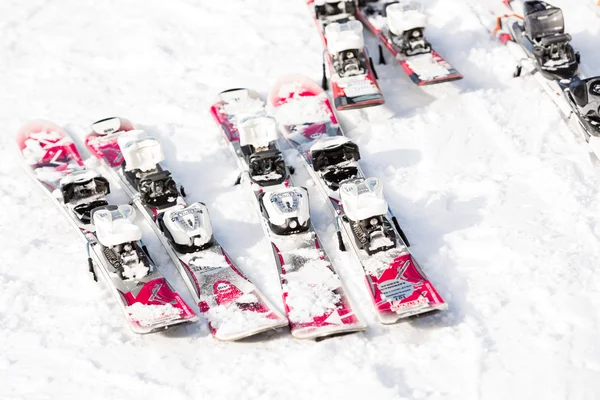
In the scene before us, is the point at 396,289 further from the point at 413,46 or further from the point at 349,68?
the point at 413,46

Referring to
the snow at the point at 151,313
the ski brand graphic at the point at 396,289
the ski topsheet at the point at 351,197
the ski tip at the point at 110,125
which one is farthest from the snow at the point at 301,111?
the snow at the point at 151,313

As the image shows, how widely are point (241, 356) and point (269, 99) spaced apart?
420cm

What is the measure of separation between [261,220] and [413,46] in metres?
3.33

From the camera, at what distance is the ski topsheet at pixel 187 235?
21.0 ft

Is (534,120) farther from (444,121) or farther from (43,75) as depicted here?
(43,75)

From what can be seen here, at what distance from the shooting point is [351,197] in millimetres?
6992

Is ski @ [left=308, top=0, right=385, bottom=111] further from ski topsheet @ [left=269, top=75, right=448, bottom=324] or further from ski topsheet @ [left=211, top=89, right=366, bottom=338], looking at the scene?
ski topsheet @ [left=211, top=89, right=366, bottom=338]

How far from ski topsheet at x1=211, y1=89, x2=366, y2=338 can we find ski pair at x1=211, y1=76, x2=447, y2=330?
0.04 ft

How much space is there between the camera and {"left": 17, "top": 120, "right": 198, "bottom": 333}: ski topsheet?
6438 mm

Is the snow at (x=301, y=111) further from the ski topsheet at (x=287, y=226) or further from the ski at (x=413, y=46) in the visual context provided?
the ski at (x=413, y=46)

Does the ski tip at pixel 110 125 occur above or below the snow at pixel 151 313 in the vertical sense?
above

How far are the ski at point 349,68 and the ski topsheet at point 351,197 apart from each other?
304 mm

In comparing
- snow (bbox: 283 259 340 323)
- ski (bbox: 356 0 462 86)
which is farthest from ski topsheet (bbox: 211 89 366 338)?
ski (bbox: 356 0 462 86)

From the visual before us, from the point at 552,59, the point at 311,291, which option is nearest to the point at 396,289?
the point at 311,291
